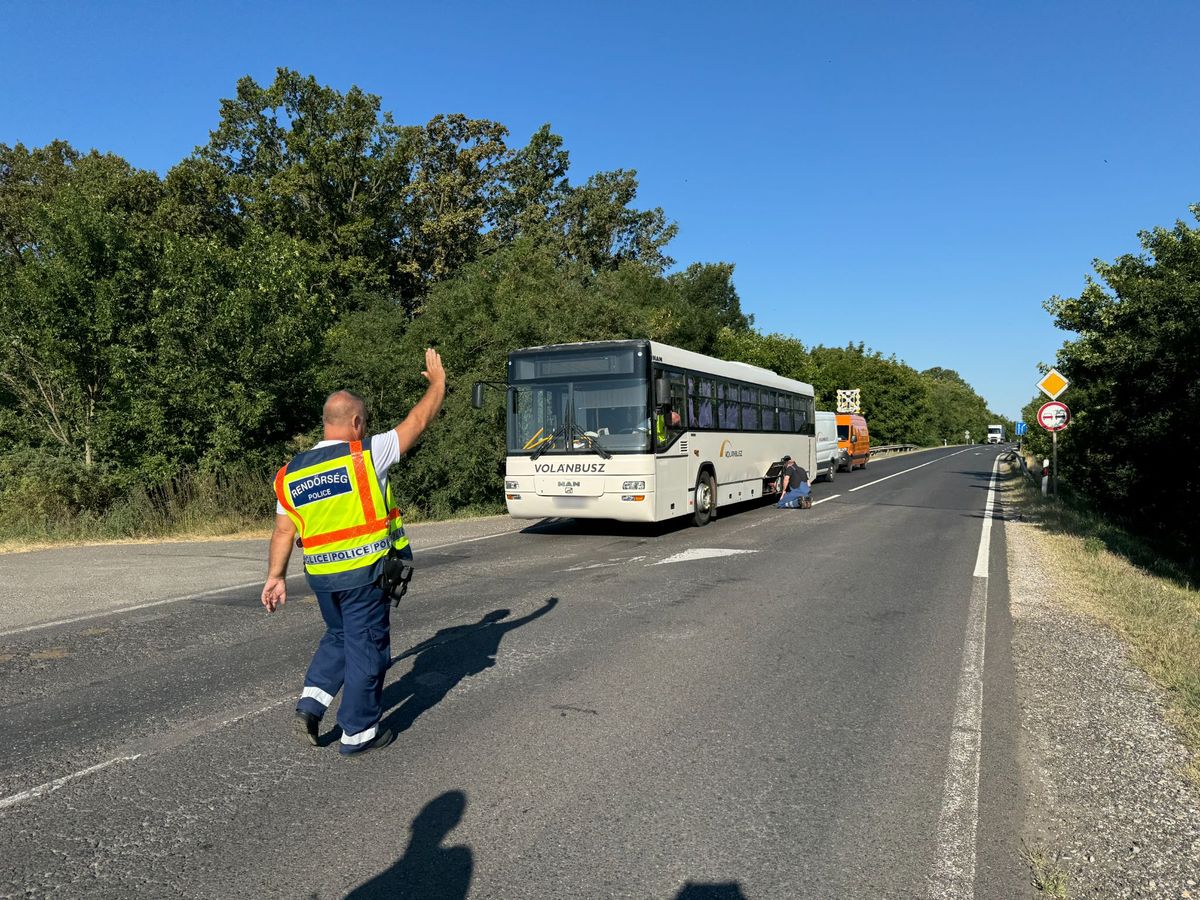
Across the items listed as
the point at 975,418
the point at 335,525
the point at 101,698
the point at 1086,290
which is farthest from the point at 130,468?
the point at 975,418

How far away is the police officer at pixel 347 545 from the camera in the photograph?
4188mm

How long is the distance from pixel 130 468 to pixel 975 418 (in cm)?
16096

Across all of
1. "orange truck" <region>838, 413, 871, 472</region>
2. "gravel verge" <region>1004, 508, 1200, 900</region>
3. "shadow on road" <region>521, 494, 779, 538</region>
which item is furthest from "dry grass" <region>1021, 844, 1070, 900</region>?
"orange truck" <region>838, 413, 871, 472</region>

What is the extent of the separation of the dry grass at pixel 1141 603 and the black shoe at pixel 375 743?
13.3 ft

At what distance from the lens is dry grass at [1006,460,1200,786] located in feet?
17.6

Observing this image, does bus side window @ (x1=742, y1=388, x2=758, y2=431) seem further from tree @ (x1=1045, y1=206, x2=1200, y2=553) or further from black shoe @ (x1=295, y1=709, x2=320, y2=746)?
black shoe @ (x1=295, y1=709, x2=320, y2=746)

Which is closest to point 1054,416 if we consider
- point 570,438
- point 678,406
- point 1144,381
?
point 1144,381

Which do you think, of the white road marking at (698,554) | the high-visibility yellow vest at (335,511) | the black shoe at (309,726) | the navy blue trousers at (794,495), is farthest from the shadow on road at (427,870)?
the navy blue trousers at (794,495)

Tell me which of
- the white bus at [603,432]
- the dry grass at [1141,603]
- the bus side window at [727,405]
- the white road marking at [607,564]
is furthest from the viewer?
the bus side window at [727,405]

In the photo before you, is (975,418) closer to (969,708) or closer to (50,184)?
(50,184)

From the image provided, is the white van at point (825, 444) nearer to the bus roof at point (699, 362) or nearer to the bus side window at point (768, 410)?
the bus roof at point (699, 362)

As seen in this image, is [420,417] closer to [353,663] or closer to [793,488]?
[353,663]

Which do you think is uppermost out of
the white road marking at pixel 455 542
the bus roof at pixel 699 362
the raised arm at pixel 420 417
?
the bus roof at pixel 699 362

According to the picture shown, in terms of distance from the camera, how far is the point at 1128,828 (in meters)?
3.54
